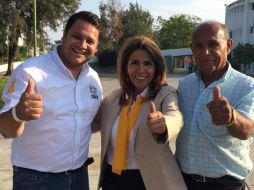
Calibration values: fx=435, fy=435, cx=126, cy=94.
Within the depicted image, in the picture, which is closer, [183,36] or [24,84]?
[24,84]

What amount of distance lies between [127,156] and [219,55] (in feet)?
3.40

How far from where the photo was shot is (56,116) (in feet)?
10.7

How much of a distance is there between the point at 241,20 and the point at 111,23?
79.0ft

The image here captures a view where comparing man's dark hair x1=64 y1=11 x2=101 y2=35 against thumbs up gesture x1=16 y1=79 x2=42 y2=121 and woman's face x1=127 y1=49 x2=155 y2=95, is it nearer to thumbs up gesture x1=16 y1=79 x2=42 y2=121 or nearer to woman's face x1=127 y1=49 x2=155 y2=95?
woman's face x1=127 y1=49 x2=155 y2=95

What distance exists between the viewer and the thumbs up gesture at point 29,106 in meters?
2.88

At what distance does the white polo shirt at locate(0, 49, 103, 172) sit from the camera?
3.23m

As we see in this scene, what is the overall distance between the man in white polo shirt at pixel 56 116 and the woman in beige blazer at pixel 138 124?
21 cm

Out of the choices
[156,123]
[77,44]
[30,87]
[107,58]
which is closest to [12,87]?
[30,87]

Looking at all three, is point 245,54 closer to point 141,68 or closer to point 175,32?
point 175,32

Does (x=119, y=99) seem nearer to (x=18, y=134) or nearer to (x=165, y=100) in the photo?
(x=165, y=100)

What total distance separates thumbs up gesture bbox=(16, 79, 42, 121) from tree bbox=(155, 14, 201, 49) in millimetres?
74662

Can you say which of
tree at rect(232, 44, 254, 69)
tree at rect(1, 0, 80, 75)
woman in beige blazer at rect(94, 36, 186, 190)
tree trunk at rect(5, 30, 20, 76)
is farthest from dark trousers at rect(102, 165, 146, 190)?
tree at rect(232, 44, 254, 69)

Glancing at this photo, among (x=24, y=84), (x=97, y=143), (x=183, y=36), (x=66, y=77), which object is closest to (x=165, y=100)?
(x=66, y=77)

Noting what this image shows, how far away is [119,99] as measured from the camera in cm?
356
